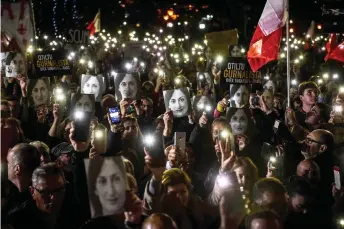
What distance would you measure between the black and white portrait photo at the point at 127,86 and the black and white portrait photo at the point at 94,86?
657mm

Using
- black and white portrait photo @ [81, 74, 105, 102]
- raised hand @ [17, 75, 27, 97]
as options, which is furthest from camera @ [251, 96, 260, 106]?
raised hand @ [17, 75, 27, 97]

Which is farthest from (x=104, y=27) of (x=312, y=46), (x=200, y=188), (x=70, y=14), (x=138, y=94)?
(x=200, y=188)

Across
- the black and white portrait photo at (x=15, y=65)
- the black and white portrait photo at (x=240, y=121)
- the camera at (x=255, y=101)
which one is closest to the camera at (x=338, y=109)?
the camera at (x=255, y=101)

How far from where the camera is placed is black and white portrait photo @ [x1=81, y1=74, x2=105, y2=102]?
32.0 ft

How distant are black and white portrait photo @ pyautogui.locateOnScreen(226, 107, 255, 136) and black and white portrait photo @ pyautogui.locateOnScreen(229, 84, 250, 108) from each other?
60.9 inches

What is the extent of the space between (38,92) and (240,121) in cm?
335

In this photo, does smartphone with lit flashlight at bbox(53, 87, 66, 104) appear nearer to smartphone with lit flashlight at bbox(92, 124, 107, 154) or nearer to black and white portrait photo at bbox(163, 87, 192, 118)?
black and white portrait photo at bbox(163, 87, 192, 118)

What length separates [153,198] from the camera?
450 cm

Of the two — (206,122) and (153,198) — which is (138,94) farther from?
(153,198)

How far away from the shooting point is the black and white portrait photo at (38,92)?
30.0ft

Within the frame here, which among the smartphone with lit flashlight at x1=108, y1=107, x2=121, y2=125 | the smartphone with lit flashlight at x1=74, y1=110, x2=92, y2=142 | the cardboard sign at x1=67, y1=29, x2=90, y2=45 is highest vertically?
the cardboard sign at x1=67, y1=29, x2=90, y2=45

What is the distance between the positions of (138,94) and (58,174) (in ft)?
14.9

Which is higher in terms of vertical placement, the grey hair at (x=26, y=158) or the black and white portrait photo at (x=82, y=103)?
the black and white portrait photo at (x=82, y=103)

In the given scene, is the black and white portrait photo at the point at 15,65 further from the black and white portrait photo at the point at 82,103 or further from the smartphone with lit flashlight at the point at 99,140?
the smartphone with lit flashlight at the point at 99,140
